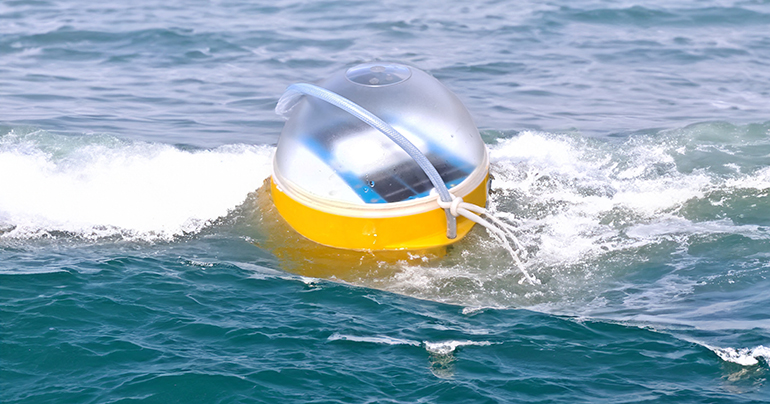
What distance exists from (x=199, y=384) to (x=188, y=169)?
4.15 meters

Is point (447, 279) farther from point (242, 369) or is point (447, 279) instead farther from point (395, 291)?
point (242, 369)

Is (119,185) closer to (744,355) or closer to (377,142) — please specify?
(377,142)

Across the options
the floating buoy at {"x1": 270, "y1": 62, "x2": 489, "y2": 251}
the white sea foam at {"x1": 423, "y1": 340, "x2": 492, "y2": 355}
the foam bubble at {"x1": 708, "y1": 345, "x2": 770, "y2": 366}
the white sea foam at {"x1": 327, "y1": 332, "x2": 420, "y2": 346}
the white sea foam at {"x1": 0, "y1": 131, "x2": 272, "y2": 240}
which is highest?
the floating buoy at {"x1": 270, "y1": 62, "x2": 489, "y2": 251}

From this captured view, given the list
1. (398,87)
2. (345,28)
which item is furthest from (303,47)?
(398,87)

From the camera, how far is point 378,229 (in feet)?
21.4

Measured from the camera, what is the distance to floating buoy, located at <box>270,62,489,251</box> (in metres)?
6.39

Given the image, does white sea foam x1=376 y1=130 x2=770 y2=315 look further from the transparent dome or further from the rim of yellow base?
the transparent dome

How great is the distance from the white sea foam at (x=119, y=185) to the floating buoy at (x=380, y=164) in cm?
138

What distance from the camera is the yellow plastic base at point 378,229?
651cm

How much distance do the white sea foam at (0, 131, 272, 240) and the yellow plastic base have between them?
1.30 metres

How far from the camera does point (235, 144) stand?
9.81 m

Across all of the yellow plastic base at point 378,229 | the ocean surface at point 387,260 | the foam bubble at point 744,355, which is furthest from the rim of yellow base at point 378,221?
the foam bubble at point 744,355

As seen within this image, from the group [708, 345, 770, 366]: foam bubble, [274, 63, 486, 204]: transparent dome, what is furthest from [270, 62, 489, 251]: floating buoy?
[708, 345, 770, 366]: foam bubble

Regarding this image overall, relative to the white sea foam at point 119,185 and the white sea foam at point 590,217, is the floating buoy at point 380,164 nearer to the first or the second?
the white sea foam at point 590,217
